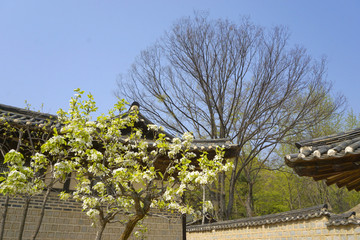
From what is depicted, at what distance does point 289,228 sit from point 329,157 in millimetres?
6854

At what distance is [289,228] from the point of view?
374 inches

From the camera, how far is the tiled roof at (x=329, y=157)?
3533 mm

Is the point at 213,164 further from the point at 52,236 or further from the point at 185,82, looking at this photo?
the point at 185,82

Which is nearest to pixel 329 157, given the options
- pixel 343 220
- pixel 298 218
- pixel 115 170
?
pixel 115 170

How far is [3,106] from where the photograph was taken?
25.6ft

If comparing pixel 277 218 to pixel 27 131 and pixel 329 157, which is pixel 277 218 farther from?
pixel 27 131

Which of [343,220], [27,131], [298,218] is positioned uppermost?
[27,131]

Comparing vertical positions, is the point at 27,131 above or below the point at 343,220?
above

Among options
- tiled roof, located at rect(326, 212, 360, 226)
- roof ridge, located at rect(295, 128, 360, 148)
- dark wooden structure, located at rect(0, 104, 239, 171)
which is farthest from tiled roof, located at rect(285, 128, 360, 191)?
tiled roof, located at rect(326, 212, 360, 226)

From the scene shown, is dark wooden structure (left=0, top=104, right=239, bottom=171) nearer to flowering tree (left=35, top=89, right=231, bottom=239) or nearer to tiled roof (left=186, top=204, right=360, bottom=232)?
flowering tree (left=35, top=89, right=231, bottom=239)

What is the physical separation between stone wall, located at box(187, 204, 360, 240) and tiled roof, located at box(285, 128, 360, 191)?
430 centimetres

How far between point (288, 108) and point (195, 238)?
7.84m

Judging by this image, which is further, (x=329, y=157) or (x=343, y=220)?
(x=343, y=220)

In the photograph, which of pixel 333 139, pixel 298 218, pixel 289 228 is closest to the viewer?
pixel 333 139
